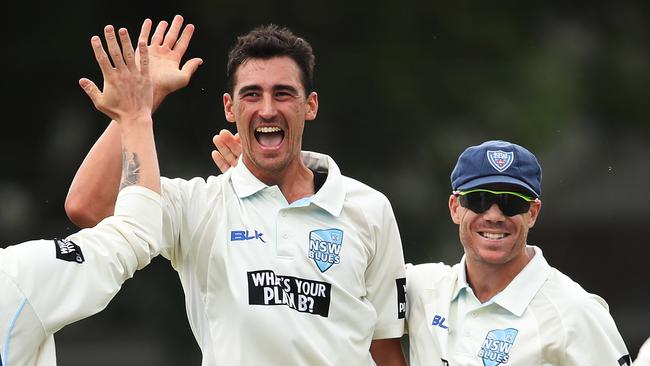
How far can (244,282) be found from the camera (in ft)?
13.9

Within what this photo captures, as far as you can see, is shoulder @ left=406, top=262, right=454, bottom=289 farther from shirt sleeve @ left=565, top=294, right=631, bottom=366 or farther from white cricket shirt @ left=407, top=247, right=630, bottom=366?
shirt sleeve @ left=565, top=294, right=631, bottom=366

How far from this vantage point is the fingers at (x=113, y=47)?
3.87 metres

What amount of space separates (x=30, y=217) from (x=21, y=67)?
105 centimetres

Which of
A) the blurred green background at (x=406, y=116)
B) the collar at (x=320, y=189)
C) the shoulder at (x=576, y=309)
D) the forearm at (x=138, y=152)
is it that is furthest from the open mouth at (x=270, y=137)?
the blurred green background at (x=406, y=116)

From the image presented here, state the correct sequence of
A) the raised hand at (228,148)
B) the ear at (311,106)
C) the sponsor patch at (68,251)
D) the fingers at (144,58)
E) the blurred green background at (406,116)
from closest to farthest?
the sponsor patch at (68,251) → the fingers at (144,58) → the ear at (311,106) → the raised hand at (228,148) → the blurred green background at (406,116)

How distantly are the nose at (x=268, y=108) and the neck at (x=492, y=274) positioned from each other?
0.81m

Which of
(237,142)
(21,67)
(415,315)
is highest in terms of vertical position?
(21,67)

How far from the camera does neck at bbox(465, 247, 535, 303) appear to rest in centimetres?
439

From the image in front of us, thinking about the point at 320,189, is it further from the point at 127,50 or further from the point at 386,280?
the point at 127,50

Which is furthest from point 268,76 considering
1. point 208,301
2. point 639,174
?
point 639,174

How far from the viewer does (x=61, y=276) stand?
3518mm

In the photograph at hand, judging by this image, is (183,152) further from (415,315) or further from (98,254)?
(98,254)

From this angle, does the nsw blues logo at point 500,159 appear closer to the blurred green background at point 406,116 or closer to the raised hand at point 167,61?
the raised hand at point 167,61

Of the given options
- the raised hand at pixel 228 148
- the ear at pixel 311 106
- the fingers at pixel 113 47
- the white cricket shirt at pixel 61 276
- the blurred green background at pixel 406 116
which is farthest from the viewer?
the blurred green background at pixel 406 116
